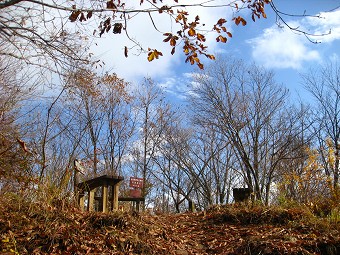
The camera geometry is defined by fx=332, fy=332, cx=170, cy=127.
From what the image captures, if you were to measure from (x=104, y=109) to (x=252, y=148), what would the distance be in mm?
10108

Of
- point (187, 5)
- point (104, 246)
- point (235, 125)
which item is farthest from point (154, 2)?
point (235, 125)

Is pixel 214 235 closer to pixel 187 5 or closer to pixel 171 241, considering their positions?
pixel 171 241

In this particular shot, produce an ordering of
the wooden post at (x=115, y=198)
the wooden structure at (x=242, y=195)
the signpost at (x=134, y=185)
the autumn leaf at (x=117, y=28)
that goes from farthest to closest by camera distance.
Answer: the signpost at (x=134, y=185)
the wooden structure at (x=242, y=195)
the wooden post at (x=115, y=198)
the autumn leaf at (x=117, y=28)

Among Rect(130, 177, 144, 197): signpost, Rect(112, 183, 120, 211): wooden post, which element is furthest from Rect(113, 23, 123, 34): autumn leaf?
Rect(130, 177, 144, 197): signpost

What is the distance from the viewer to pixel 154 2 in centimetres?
367

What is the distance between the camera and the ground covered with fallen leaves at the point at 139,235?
13.8 feet

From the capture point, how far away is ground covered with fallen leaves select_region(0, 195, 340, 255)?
4207 millimetres

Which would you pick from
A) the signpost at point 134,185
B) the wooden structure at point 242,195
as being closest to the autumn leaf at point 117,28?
the wooden structure at point 242,195

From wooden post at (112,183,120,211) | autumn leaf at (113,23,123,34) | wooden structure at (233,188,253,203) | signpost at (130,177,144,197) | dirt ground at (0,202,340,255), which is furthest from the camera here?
signpost at (130,177,144,197)

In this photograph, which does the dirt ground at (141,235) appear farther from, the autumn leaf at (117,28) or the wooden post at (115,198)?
the autumn leaf at (117,28)

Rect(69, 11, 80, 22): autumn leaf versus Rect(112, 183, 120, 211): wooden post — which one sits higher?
Rect(69, 11, 80, 22): autumn leaf

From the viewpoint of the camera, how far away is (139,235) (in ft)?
16.0

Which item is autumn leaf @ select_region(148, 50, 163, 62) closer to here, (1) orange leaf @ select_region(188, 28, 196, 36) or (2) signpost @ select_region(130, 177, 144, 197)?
(1) orange leaf @ select_region(188, 28, 196, 36)

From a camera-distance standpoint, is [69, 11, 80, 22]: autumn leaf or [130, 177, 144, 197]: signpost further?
[130, 177, 144, 197]: signpost
